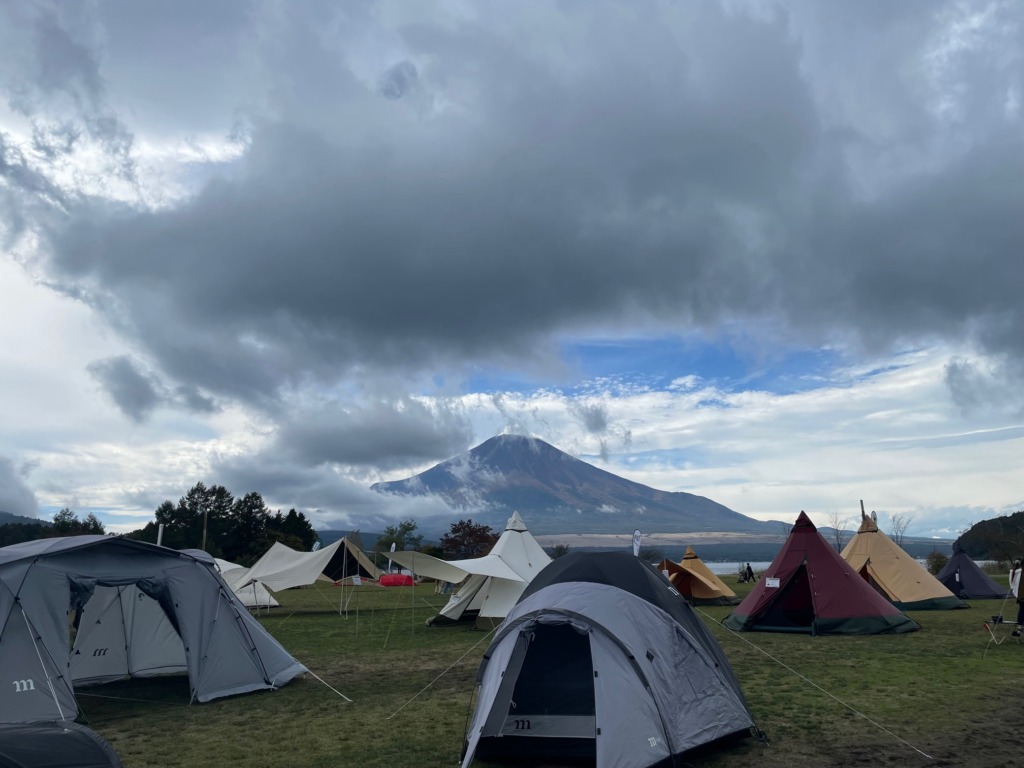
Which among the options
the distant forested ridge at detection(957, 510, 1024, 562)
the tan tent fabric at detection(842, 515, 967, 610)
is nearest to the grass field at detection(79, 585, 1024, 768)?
the tan tent fabric at detection(842, 515, 967, 610)

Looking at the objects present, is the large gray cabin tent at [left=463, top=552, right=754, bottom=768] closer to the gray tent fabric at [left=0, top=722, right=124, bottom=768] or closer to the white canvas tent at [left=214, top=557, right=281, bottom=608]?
the gray tent fabric at [left=0, top=722, right=124, bottom=768]

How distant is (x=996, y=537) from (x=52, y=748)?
Answer: 68.0 m

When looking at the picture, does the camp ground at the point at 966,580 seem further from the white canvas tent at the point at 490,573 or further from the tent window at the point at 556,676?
the tent window at the point at 556,676

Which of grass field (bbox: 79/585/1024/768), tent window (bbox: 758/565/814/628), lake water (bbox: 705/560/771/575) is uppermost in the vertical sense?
tent window (bbox: 758/565/814/628)

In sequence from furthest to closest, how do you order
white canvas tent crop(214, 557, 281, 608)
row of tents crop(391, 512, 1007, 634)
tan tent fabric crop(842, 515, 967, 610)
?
white canvas tent crop(214, 557, 281, 608) < tan tent fabric crop(842, 515, 967, 610) < row of tents crop(391, 512, 1007, 634)

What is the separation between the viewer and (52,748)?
14.3ft

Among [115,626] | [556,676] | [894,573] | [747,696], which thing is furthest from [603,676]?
[894,573]

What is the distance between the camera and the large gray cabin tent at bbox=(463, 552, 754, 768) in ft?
22.9

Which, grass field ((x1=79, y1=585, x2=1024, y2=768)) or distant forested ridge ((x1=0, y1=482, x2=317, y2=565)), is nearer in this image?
grass field ((x1=79, y1=585, x2=1024, y2=768))

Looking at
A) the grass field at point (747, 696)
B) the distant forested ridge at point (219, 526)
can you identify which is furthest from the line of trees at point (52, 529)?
the grass field at point (747, 696)

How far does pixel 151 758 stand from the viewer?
7.71m

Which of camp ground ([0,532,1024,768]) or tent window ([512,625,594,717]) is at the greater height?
tent window ([512,625,594,717])

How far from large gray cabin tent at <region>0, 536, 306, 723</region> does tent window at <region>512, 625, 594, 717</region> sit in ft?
15.3

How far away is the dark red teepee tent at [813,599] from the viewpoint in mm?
16266
